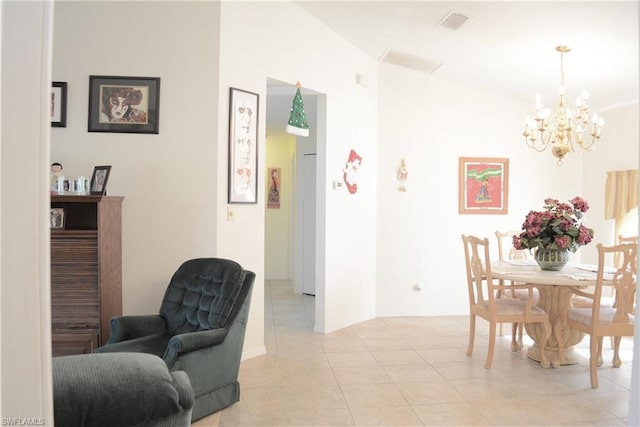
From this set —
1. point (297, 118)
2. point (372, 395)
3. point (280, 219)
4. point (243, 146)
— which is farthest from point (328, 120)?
point (280, 219)

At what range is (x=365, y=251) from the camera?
17.9ft

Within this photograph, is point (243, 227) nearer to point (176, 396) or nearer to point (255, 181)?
point (255, 181)

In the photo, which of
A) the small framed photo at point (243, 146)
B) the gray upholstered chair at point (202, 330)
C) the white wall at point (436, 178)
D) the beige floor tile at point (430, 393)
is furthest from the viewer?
the white wall at point (436, 178)

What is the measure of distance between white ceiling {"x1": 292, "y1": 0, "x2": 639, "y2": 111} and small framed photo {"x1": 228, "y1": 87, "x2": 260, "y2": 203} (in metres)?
1.10

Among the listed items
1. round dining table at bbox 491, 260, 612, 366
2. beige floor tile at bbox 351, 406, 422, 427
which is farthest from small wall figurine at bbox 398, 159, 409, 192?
beige floor tile at bbox 351, 406, 422, 427

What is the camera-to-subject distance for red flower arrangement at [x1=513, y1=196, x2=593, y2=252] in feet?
12.7

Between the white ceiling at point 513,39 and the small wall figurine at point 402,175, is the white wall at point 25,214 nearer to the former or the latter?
the white ceiling at point 513,39

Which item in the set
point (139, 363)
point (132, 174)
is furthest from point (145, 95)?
point (139, 363)

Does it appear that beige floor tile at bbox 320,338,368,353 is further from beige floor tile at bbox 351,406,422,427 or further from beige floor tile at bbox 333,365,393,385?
beige floor tile at bbox 351,406,422,427

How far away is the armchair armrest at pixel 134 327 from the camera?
303cm

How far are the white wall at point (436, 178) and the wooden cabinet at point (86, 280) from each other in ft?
10.4

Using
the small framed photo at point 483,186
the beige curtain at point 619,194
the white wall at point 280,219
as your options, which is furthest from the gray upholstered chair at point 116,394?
the white wall at point 280,219

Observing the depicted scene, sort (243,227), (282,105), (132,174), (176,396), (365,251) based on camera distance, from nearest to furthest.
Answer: (176,396) < (132,174) < (243,227) < (365,251) < (282,105)

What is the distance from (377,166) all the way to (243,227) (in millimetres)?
2203
